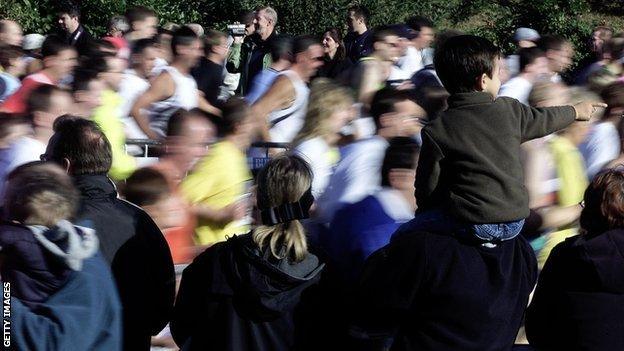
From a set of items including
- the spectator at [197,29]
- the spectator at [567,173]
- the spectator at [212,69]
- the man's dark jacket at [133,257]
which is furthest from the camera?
the spectator at [197,29]

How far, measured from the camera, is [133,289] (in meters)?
4.36

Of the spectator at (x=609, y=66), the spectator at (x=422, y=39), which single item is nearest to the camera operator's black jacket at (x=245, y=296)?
the spectator at (x=609, y=66)

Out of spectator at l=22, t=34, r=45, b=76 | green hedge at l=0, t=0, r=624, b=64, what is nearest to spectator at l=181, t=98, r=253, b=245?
spectator at l=22, t=34, r=45, b=76

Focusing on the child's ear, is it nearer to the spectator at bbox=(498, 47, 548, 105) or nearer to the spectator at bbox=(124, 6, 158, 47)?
the spectator at bbox=(498, 47, 548, 105)

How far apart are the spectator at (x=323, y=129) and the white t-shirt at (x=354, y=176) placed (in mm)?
298

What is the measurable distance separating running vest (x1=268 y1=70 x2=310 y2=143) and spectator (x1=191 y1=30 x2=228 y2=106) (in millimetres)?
1892

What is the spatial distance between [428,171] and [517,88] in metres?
4.70

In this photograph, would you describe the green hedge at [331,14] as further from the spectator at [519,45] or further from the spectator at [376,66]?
the spectator at [376,66]

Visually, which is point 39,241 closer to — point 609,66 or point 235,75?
point 609,66

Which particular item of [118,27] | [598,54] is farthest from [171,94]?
[598,54]

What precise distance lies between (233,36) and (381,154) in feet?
28.0

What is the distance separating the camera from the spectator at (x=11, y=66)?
322 inches

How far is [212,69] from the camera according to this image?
10055 mm

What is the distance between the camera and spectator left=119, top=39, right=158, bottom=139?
7.82 m
